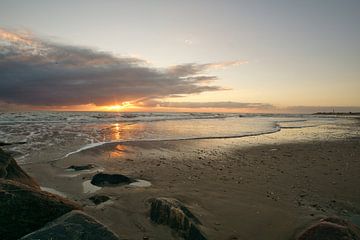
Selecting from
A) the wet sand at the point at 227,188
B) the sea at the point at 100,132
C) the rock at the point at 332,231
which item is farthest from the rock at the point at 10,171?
the sea at the point at 100,132

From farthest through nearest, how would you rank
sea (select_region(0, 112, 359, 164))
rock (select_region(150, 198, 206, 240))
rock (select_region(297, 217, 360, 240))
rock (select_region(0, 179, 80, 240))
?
sea (select_region(0, 112, 359, 164)) → rock (select_region(150, 198, 206, 240)) → rock (select_region(297, 217, 360, 240)) → rock (select_region(0, 179, 80, 240))

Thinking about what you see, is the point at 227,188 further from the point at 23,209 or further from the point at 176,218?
the point at 23,209

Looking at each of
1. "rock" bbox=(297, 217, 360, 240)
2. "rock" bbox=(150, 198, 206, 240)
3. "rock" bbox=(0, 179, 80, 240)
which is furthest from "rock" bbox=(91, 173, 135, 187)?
"rock" bbox=(297, 217, 360, 240)

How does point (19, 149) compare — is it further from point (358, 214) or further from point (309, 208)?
point (358, 214)

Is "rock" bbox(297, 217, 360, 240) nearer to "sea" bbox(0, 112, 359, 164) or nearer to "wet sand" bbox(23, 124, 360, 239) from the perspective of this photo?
"wet sand" bbox(23, 124, 360, 239)

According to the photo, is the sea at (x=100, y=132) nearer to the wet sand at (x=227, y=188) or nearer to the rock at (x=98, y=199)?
the wet sand at (x=227, y=188)

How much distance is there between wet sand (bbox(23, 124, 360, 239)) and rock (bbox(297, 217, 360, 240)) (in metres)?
0.48

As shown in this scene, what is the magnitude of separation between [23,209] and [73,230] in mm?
955

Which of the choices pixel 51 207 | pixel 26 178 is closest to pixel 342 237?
pixel 51 207

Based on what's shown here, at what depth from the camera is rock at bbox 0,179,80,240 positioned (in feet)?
11.9

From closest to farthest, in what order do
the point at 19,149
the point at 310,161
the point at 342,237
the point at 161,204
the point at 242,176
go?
the point at 342,237 < the point at 161,204 < the point at 242,176 < the point at 310,161 < the point at 19,149

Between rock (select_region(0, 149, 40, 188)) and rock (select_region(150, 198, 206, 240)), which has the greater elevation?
rock (select_region(0, 149, 40, 188))

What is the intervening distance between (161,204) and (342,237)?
312 centimetres

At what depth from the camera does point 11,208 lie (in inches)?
148
